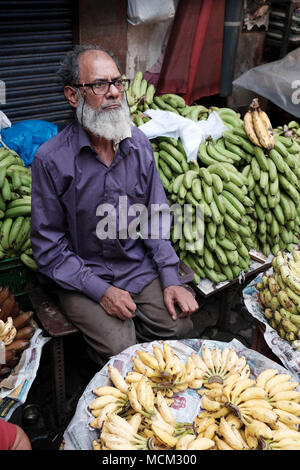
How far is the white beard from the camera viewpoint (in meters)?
2.81

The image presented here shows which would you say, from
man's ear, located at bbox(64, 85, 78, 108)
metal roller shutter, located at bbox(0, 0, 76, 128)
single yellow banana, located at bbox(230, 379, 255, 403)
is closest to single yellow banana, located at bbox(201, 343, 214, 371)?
single yellow banana, located at bbox(230, 379, 255, 403)

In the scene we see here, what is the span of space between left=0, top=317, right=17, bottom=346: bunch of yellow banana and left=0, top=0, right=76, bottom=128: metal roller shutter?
2.70 m

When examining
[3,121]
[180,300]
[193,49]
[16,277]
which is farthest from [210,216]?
[193,49]

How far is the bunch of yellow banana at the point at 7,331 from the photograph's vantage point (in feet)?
8.57

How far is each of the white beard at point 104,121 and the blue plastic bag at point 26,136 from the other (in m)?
1.47

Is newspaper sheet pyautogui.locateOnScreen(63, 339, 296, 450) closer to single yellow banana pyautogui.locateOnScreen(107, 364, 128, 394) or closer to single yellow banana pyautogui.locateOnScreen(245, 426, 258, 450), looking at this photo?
single yellow banana pyautogui.locateOnScreen(107, 364, 128, 394)

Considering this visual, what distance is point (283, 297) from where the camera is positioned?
2.79 meters

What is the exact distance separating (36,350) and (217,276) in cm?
165

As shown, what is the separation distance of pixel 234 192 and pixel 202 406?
6.76ft

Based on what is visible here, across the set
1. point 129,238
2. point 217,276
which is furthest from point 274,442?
point 217,276

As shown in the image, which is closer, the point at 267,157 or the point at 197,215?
the point at 197,215

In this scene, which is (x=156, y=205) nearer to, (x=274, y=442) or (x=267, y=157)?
(x=267, y=157)

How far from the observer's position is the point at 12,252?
3295 mm

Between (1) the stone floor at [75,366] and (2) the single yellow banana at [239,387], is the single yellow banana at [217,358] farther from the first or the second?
(1) the stone floor at [75,366]
